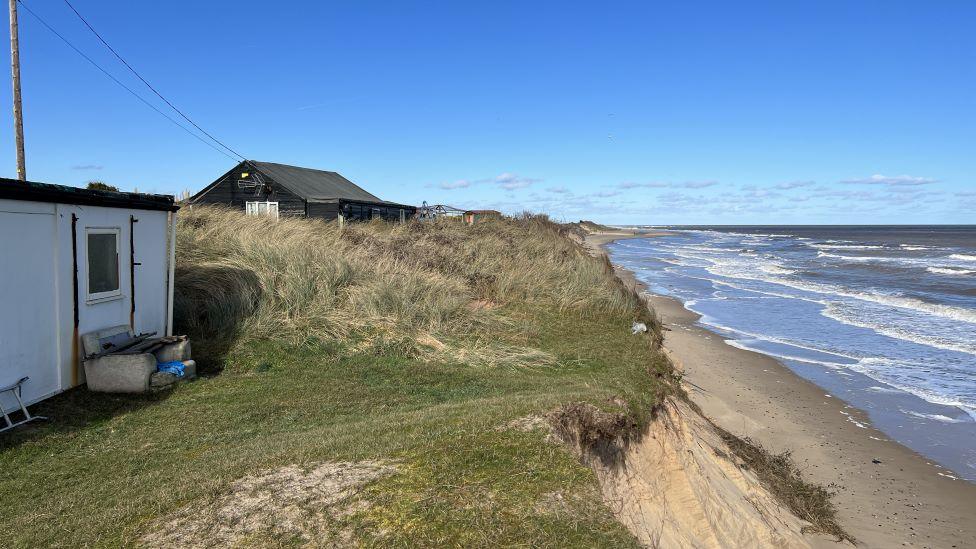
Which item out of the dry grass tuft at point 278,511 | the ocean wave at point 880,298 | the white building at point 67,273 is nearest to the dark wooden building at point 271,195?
the white building at point 67,273

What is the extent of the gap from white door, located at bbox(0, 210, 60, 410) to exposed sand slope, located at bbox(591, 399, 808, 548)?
6.43 m

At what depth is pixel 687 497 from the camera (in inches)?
267

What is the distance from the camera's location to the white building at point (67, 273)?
6.92m

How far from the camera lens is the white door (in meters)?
6.82

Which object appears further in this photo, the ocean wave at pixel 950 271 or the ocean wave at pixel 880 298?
the ocean wave at pixel 950 271

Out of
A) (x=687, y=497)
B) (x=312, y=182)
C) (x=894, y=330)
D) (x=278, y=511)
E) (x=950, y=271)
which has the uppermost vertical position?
(x=312, y=182)

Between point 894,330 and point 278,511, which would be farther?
point 894,330

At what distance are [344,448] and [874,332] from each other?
1817 centimetres

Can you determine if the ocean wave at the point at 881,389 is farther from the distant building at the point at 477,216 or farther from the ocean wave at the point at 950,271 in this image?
the ocean wave at the point at 950,271

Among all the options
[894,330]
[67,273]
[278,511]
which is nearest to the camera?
[278,511]

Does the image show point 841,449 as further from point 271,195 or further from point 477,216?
point 477,216

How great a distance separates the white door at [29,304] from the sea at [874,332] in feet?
40.4

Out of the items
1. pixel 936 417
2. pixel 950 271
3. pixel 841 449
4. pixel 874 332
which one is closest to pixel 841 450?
pixel 841 449

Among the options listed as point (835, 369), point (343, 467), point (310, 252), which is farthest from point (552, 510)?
point (835, 369)
